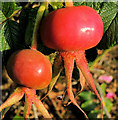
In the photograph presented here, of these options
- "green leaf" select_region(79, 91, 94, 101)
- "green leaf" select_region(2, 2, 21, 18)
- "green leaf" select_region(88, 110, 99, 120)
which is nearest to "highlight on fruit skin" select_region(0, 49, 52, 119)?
"green leaf" select_region(2, 2, 21, 18)


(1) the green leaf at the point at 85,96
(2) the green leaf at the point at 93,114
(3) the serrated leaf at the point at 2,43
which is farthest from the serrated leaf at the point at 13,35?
(1) the green leaf at the point at 85,96

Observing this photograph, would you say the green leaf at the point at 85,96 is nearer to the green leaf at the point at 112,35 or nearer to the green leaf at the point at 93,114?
the green leaf at the point at 93,114

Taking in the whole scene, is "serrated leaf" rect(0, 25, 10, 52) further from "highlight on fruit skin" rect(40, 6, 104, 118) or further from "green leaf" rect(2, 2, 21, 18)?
"highlight on fruit skin" rect(40, 6, 104, 118)

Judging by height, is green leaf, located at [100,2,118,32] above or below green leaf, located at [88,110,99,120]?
above

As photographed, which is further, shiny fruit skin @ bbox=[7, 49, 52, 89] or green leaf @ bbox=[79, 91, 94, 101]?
green leaf @ bbox=[79, 91, 94, 101]

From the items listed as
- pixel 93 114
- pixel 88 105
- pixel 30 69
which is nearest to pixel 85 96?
pixel 88 105

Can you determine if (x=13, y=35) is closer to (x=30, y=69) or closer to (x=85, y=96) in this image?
(x=30, y=69)

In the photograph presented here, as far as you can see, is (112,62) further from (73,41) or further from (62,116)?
(73,41)
